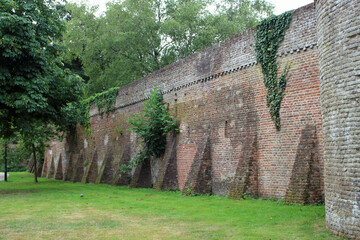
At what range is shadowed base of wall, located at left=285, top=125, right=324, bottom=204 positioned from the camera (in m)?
9.84

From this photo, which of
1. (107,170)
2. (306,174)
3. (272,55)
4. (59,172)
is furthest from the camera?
(59,172)

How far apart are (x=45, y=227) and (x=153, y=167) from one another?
1030 cm

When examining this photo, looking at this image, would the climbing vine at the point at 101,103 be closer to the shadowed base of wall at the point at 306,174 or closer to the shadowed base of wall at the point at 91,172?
the shadowed base of wall at the point at 91,172

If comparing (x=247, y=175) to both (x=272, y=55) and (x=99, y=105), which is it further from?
(x=99, y=105)

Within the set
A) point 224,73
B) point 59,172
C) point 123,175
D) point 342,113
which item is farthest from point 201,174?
point 59,172

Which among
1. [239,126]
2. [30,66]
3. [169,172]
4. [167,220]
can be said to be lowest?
[167,220]

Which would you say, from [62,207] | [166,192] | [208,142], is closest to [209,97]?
[208,142]

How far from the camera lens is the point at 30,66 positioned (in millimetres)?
15188

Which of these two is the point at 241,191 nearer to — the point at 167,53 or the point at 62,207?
the point at 62,207

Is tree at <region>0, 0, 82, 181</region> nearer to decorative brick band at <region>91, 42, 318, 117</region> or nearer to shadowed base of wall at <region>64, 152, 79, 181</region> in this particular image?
decorative brick band at <region>91, 42, 318, 117</region>

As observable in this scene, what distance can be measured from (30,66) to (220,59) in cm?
788

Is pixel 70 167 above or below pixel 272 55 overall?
below

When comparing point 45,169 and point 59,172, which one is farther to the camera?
point 45,169

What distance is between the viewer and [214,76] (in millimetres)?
14617
